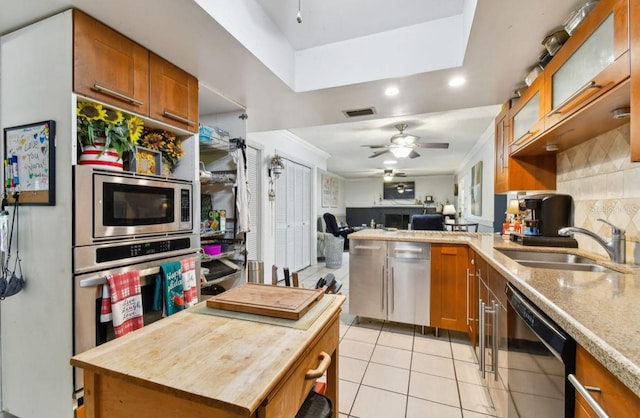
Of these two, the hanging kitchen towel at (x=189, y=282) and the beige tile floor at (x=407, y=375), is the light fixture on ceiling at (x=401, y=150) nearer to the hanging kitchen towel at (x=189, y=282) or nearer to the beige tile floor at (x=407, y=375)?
the beige tile floor at (x=407, y=375)

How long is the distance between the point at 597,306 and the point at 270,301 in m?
1.06

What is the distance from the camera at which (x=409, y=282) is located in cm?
273

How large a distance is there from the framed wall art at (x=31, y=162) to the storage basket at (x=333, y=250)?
4750mm

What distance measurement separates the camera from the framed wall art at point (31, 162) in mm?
1314

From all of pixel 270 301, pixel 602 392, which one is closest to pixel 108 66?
pixel 270 301

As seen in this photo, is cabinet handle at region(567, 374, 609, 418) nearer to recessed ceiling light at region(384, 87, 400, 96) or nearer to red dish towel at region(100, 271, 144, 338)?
red dish towel at region(100, 271, 144, 338)

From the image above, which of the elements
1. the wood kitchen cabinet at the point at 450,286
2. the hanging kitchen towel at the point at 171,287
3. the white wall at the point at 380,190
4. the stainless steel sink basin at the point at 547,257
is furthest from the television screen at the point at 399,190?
the hanging kitchen towel at the point at 171,287

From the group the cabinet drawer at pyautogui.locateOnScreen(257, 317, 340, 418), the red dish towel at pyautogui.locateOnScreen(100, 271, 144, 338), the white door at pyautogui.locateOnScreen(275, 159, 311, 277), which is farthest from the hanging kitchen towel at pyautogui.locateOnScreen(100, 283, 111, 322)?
the white door at pyautogui.locateOnScreen(275, 159, 311, 277)

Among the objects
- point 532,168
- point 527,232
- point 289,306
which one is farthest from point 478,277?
point 289,306

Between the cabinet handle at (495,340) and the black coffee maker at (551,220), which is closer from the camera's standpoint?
the cabinet handle at (495,340)

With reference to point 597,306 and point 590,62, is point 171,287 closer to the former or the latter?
point 597,306

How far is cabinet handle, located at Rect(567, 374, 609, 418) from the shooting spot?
2.10 feet

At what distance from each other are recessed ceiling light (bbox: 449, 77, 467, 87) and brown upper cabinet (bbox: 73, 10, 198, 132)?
1896 millimetres

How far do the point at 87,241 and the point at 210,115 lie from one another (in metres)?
1.76
